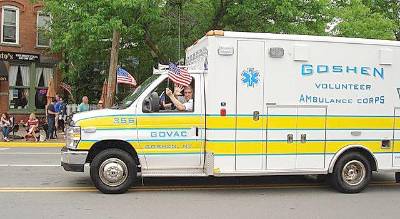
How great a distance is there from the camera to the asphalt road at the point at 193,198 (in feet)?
25.5

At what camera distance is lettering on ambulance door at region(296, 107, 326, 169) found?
9.38 m

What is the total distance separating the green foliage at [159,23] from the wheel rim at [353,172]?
917 cm

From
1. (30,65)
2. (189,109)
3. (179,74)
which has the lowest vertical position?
(189,109)

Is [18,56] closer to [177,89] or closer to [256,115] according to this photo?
[177,89]

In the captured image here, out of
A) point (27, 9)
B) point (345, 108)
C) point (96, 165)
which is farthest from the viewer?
point (27, 9)

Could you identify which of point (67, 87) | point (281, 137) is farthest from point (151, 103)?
point (67, 87)

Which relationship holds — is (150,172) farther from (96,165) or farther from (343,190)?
(343,190)

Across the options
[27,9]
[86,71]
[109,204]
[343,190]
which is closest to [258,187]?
[343,190]

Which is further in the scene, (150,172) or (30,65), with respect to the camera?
(30,65)

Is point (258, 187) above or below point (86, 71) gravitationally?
below

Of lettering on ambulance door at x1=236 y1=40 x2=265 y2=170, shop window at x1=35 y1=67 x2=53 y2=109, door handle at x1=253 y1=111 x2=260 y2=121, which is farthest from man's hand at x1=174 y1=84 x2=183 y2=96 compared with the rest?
shop window at x1=35 y1=67 x2=53 y2=109

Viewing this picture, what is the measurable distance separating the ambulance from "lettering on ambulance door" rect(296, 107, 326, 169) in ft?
0.06

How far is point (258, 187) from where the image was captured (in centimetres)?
996

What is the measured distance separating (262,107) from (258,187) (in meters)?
1.67
